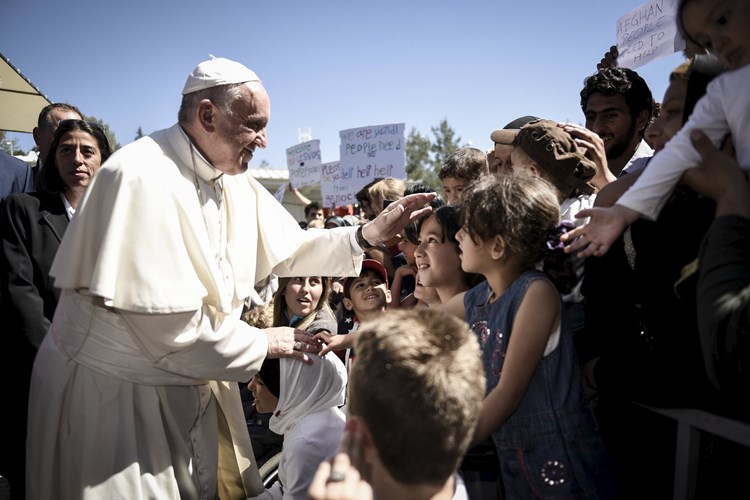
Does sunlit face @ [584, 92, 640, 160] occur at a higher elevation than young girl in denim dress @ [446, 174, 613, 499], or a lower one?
higher

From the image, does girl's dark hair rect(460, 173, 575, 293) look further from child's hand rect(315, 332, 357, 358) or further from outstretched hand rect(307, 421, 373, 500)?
outstretched hand rect(307, 421, 373, 500)

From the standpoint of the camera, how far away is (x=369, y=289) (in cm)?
429

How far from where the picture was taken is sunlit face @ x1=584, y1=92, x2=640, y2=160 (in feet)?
11.0

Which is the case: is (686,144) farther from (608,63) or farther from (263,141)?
(608,63)

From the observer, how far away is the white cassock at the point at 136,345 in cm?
245

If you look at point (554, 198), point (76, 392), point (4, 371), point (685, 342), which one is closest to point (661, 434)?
point (685, 342)

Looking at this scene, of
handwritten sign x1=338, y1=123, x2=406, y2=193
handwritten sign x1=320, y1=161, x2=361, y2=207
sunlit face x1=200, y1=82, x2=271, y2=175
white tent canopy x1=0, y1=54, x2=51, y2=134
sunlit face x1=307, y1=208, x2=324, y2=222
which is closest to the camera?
sunlit face x1=200, y1=82, x2=271, y2=175

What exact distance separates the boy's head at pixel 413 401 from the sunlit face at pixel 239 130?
5.63 ft

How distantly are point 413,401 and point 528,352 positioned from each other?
0.67 m

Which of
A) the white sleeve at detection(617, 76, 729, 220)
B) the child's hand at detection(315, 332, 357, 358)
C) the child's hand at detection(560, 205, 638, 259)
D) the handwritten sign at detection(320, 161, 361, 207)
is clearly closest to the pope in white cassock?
the child's hand at detection(315, 332, 357, 358)

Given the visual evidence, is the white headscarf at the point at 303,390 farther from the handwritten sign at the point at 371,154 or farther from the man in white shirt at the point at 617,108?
the handwritten sign at the point at 371,154

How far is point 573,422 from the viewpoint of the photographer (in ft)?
6.47

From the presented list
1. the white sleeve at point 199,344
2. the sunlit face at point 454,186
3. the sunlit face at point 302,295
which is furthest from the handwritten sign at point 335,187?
the white sleeve at point 199,344

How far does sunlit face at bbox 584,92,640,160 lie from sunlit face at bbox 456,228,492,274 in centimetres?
165
